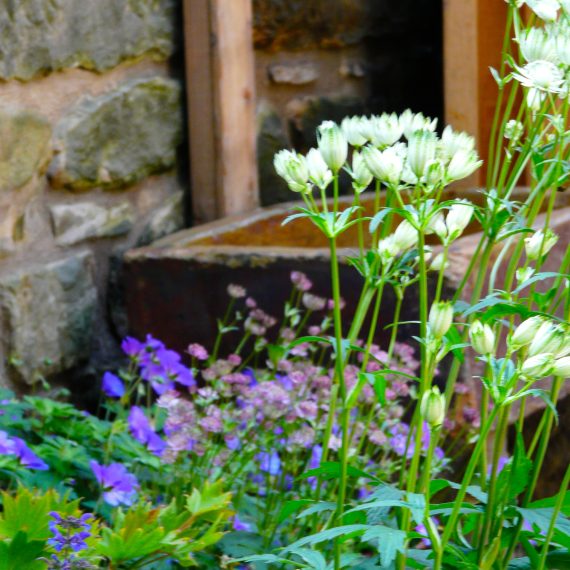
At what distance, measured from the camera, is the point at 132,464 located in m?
1.84

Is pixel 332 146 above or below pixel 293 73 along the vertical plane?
above

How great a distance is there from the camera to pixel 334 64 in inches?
126

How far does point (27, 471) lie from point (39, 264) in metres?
0.71

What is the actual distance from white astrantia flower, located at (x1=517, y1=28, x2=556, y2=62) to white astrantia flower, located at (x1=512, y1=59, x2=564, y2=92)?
0.15 feet

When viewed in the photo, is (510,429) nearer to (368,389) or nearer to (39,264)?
(368,389)

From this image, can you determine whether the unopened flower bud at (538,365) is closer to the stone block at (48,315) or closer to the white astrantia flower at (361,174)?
the white astrantia flower at (361,174)

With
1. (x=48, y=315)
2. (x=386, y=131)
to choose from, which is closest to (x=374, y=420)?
(x=48, y=315)

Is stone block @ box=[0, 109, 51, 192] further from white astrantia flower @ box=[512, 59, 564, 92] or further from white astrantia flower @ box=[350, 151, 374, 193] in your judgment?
white astrantia flower @ box=[512, 59, 564, 92]

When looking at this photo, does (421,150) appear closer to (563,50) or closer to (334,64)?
(563,50)

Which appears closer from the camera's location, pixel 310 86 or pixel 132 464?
pixel 132 464

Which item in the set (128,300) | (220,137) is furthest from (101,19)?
(128,300)

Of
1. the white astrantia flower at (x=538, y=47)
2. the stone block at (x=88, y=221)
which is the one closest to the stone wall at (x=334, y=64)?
the stone block at (x=88, y=221)

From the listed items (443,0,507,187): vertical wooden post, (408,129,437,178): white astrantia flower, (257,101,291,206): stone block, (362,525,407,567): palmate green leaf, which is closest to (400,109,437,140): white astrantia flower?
(408,129,437,178): white astrantia flower

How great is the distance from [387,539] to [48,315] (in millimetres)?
1417
